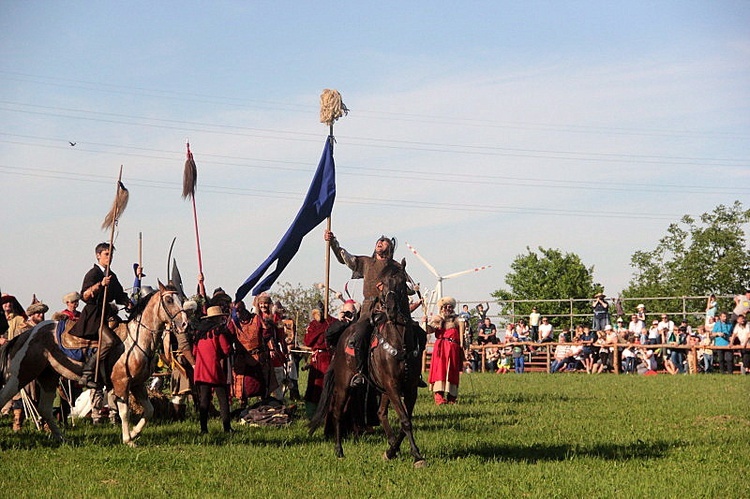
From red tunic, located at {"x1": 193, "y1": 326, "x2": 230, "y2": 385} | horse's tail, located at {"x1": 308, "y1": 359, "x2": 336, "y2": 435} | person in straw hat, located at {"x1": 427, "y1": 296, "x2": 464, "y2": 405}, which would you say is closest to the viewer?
horse's tail, located at {"x1": 308, "y1": 359, "x2": 336, "y2": 435}

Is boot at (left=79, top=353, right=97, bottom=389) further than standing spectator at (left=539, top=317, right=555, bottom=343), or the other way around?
standing spectator at (left=539, top=317, right=555, bottom=343)

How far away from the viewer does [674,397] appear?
73.3ft

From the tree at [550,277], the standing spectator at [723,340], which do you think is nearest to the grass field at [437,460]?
the standing spectator at [723,340]

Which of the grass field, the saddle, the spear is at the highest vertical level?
the spear

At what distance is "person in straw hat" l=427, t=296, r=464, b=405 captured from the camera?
21.7 metres

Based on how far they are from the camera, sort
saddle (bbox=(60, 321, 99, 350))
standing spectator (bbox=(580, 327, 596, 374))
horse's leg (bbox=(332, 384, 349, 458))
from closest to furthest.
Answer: horse's leg (bbox=(332, 384, 349, 458)) → saddle (bbox=(60, 321, 99, 350)) → standing spectator (bbox=(580, 327, 596, 374))

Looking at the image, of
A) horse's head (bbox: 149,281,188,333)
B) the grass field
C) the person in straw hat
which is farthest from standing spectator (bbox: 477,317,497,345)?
horse's head (bbox: 149,281,188,333)

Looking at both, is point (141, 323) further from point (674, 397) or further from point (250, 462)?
point (674, 397)

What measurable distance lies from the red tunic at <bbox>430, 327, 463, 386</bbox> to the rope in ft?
21.7

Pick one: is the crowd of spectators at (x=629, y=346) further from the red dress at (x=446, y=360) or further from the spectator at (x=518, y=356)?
the red dress at (x=446, y=360)

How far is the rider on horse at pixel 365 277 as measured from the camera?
522 inches

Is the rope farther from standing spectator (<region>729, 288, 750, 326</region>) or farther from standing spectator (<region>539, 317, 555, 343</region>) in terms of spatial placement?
standing spectator (<region>539, 317, 555, 343</region>)

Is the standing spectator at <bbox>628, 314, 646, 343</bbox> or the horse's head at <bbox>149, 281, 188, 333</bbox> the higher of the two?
the standing spectator at <bbox>628, 314, 646, 343</bbox>

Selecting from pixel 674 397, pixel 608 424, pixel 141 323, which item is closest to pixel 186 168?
pixel 141 323
